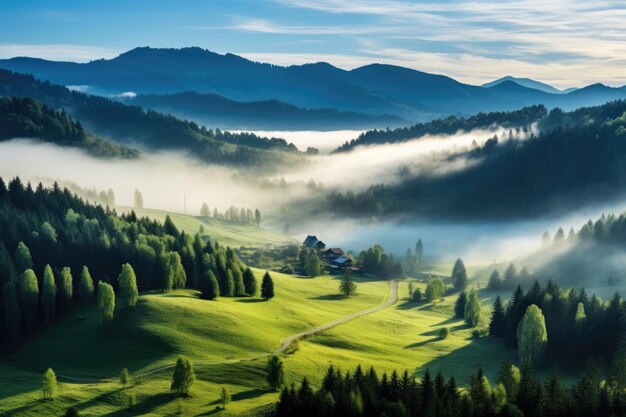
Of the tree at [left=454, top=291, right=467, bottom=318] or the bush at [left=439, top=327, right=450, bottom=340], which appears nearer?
the bush at [left=439, top=327, right=450, bottom=340]

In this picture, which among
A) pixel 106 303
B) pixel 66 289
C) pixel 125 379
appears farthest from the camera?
pixel 66 289

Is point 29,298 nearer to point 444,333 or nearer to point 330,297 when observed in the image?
point 330,297

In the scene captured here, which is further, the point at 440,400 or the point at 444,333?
the point at 444,333

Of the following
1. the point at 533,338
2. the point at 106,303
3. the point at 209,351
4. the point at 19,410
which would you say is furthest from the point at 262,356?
the point at 533,338

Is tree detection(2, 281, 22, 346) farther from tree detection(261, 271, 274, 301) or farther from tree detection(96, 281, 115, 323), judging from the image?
tree detection(261, 271, 274, 301)

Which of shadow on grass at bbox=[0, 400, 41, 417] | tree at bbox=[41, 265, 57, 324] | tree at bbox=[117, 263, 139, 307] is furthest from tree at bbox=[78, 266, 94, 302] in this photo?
shadow on grass at bbox=[0, 400, 41, 417]

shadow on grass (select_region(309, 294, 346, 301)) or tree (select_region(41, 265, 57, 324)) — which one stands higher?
tree (select_region(41, 265, 57, 324))

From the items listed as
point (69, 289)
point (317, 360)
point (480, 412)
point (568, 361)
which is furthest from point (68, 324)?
point (568, 361)
